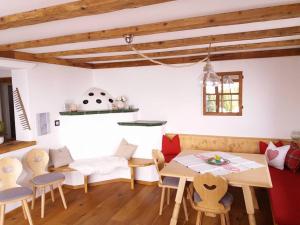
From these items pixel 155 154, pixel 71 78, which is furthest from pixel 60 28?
pixel 71 78

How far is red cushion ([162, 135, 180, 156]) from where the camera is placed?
4.39 metres

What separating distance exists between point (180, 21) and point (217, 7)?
35 cm

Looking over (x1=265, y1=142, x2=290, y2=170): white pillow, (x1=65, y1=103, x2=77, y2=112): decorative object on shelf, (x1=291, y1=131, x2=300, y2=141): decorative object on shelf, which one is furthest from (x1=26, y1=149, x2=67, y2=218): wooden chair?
(x1=291, y1=131, x2=300, y2=141): decorative object on shelf

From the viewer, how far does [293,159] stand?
134 inches

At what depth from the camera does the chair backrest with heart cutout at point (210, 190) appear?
238cm

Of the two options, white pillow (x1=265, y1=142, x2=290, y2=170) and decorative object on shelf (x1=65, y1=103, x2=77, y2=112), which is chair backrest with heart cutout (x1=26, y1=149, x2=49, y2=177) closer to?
decorative object on shelf (x1=65, y1=103, x2=77, y2=112)

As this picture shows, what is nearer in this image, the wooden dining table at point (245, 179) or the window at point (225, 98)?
the wooden dining table at point (245, 179)

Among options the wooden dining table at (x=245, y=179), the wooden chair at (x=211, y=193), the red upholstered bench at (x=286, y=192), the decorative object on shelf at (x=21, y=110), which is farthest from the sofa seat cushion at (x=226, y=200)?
the decorative object on shelf at (x=21, y=110)

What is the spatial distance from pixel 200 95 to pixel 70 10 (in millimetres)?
3213

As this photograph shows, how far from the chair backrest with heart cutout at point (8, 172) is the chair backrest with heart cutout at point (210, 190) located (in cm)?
241

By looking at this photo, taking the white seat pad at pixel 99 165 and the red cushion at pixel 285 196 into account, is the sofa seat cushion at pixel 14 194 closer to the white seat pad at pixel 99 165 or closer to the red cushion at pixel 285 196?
the white seat pad at pixel 99 165

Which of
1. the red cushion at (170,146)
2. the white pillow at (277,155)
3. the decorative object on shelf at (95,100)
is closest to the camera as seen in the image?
the white pillow at (277,155)

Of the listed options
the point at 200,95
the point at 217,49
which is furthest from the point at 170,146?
the point at 217,49

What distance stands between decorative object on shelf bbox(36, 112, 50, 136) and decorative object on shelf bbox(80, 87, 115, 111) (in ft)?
2.31
